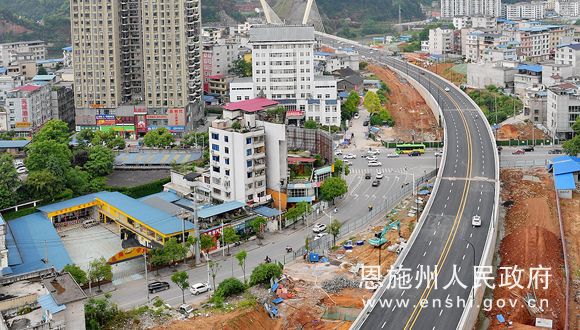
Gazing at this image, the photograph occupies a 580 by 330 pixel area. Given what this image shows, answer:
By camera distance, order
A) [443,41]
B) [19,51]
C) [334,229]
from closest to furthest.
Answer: [334,229]
[19,51]
[443,41]

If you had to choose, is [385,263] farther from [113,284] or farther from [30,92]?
[30,92]

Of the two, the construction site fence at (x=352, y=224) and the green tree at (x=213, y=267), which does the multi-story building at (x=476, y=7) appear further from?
the green tree at (x=213, y=267)

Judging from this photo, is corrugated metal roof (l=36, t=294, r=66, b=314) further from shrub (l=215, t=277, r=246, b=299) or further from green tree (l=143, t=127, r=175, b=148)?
green tree (l=143, t=127, r=175, b=148)

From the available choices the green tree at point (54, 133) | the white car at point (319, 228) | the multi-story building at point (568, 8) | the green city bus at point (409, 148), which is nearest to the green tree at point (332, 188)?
the white car at point (319, 228)

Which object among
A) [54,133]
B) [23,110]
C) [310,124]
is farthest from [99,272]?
[23,110]

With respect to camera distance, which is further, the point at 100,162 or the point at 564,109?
the point at 564,109

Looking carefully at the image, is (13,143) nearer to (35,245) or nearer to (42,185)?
(42,185)
